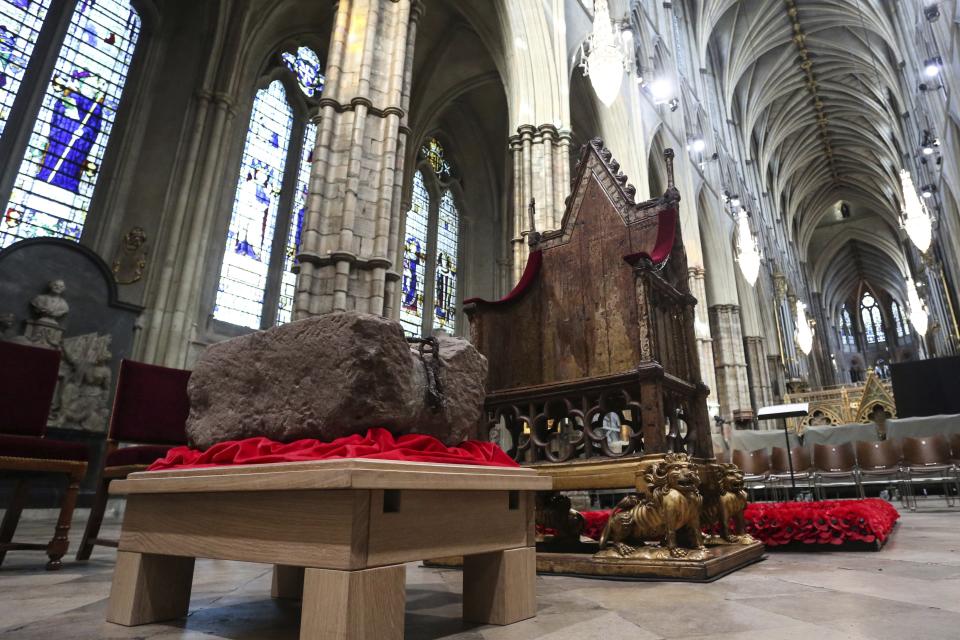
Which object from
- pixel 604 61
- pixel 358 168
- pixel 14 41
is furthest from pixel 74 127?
pixel 604 61

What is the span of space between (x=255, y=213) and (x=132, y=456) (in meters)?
8.77

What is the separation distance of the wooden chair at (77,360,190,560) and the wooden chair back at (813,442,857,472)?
771 centimetres

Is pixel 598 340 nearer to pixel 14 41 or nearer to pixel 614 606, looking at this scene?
pixel 614 606

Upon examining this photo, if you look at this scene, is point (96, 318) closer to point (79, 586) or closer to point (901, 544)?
point (79, 586)

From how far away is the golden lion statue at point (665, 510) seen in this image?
234 centimetres

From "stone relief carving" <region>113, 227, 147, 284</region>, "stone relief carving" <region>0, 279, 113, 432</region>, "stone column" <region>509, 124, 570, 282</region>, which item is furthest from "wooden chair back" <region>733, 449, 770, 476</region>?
"stone relief carving" <region>113, 227, 147, 284</region>

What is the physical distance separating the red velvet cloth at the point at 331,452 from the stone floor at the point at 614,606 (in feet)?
1.38

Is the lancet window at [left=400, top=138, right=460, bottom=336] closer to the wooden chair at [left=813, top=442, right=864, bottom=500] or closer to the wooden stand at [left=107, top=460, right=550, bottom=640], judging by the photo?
the wooden chair at [left=813, top=442, right=864, bottom=500]

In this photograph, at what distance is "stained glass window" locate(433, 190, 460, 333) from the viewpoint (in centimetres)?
1411

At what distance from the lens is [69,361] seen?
7.30 m

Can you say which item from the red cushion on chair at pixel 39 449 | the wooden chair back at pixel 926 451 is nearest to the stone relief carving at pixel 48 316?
the red cushion on chair at pixel 39 449

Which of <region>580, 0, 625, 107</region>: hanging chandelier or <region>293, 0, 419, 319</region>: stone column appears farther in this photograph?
<region>580, 0, 625, 107</region>: hanging chandelier

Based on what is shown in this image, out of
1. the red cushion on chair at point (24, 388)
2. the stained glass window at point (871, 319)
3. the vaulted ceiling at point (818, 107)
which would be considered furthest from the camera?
the stained glass window at point (871, 319)

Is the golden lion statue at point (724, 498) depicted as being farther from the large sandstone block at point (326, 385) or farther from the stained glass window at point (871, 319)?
the stained glass window at point (871, 319)
